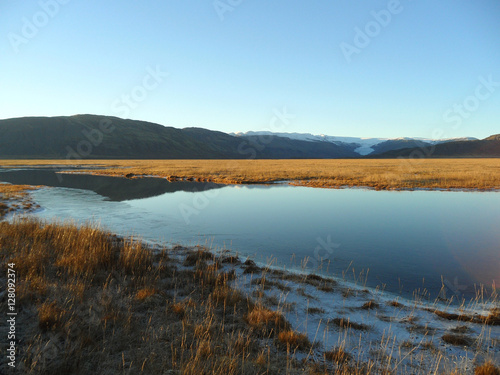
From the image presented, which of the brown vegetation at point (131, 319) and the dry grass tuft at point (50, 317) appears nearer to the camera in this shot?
the brown vegetation at point (131, 319)

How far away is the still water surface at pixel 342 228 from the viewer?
9992 millimetres

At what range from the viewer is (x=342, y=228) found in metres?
15.6

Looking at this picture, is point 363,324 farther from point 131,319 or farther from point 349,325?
point 131,319

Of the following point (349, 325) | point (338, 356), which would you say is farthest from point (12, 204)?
point (338, 356)

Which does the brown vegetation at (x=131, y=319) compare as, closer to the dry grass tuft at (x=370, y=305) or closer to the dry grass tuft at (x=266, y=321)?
the dry grass tuft at (x=266, y=321)

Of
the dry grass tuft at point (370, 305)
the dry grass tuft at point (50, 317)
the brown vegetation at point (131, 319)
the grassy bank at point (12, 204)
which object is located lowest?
the dry grass tuft at point (370, 305)

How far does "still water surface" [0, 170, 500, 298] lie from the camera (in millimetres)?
9992

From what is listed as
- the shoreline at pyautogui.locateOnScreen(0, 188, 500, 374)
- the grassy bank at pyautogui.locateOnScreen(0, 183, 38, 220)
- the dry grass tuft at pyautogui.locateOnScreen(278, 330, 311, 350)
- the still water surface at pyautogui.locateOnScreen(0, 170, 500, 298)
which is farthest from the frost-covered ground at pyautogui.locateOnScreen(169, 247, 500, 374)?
the grassy bank at pyautogui.locateOnScreen(0, 183, 38, 220)

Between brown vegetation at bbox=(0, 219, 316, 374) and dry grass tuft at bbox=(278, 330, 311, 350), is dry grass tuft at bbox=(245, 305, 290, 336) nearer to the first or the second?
brown vegetation at bbox=(0, 219, 316, 374)

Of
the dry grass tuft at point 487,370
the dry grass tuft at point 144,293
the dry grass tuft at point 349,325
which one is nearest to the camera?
the dry grass tuft at point 487,370

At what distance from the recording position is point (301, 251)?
1191 centimetres

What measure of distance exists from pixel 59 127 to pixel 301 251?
217735mm

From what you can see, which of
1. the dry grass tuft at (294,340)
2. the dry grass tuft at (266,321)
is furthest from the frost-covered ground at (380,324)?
the dry grass tuft at (266,321)

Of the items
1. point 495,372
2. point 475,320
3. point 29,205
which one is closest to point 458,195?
point 475,320
